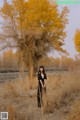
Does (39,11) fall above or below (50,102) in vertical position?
above

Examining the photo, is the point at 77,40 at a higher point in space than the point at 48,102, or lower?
higher

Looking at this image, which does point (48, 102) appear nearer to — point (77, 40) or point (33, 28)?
point (33, 28)

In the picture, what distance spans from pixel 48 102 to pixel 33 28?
62.8 ft

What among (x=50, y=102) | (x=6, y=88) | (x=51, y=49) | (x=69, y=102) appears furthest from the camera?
(x=51, y=49)

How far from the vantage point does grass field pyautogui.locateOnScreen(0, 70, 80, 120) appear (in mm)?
13236

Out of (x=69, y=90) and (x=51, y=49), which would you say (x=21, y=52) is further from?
(x=69, y=90)

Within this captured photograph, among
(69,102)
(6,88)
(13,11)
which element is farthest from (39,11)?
(69,102)

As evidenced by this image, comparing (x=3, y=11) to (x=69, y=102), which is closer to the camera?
(x=69, y=102)

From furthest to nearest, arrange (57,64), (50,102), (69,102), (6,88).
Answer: (57,64) < (6,88) < (69,102) < (50,102)

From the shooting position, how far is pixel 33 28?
3419 centimetres

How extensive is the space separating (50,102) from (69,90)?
4297 millimetres

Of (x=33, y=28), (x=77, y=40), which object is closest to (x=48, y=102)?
(x=33, y=28)

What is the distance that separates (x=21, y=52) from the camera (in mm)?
32594

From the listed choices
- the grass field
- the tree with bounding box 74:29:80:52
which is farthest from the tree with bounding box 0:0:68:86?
the tree with bounding box 74:29:80:52
